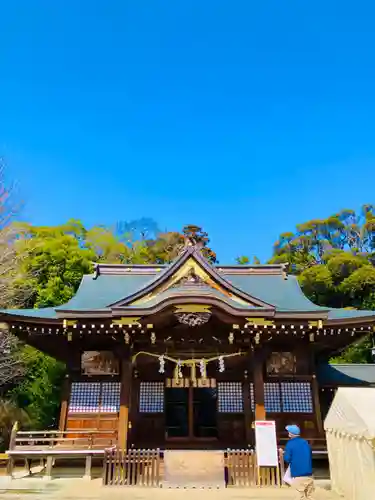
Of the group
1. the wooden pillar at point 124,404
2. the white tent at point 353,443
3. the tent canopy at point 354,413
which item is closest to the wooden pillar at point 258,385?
the white tent at point 353,443

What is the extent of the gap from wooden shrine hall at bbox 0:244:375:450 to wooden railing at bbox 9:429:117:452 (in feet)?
0.84

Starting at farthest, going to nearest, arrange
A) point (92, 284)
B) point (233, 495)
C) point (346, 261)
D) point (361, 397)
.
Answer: point (346, 261) → point (92, 284) → point (233, 495) → point (361, 397)

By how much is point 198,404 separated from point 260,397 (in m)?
2.71

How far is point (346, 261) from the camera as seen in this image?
38438mm

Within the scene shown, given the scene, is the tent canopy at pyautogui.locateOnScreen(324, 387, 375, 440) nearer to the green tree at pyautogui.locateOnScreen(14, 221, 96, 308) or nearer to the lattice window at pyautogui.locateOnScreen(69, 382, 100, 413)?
the lattice window at pyautogui.locateOnScreen(69, 382, 100, 413)

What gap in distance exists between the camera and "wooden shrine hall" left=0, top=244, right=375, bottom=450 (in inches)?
448

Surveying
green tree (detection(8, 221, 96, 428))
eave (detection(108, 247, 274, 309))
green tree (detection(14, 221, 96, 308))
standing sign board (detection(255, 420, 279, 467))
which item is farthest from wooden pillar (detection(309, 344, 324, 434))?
green tree (detection(14, 221, 96, 308))

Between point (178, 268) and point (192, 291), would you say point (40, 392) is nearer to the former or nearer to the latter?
point (178, 268)

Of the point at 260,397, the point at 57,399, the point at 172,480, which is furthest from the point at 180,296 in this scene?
the point at 57,399

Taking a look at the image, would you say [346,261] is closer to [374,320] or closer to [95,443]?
[374,320]

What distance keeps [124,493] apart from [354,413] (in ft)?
17.6

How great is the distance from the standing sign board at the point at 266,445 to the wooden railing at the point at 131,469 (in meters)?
2.52


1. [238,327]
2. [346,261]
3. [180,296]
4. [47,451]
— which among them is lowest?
[47,451]

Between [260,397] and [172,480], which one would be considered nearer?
[172,480]
